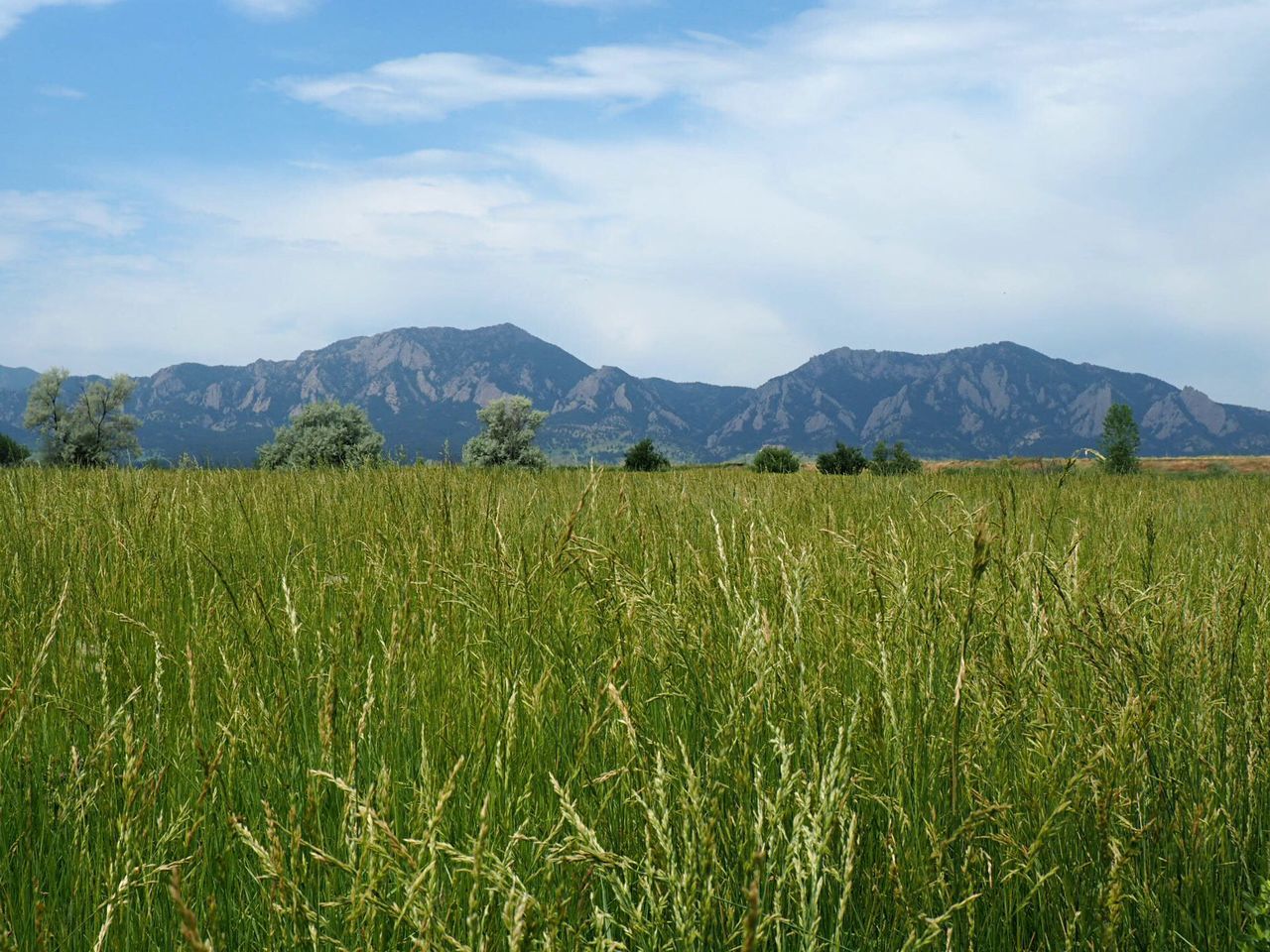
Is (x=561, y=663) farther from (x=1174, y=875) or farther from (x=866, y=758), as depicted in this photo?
(x=1174, y=875)

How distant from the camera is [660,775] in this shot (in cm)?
116

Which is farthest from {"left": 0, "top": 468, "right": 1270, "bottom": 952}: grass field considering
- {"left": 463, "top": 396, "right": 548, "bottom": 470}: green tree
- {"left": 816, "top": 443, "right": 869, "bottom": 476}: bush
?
{"left": 463, "top": 396, "right": 548, "bottom": 470}: green tree

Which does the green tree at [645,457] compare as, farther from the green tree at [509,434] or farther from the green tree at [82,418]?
the green tree at [82,418]

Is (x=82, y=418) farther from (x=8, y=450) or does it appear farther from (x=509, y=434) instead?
(x=509, y=434)

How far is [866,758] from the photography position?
185cm

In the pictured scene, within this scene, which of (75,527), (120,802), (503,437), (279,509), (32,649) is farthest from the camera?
(503,437)

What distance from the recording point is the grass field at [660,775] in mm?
1198

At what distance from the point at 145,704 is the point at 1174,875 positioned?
2.71 metres

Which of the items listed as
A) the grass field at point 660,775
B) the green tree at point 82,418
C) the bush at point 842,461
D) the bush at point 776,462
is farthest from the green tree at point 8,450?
the grass field at point 660,775

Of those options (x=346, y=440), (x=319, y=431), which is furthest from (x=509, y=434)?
(x=319, y=431)

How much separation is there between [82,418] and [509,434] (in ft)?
134

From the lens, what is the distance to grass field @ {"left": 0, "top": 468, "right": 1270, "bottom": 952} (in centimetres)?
120

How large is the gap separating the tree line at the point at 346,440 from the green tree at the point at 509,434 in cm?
6

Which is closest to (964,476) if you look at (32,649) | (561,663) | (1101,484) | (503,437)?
(1101,484)
